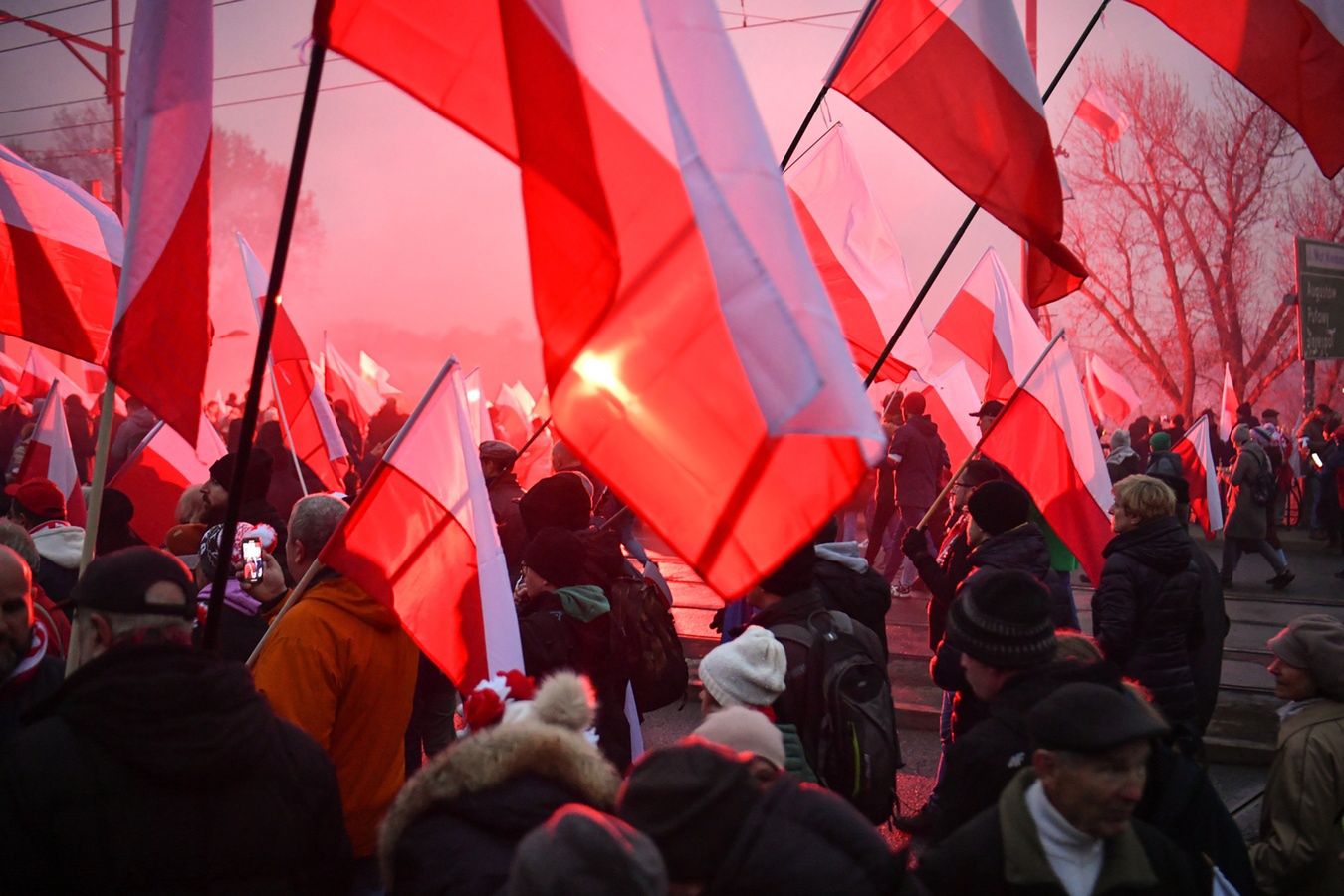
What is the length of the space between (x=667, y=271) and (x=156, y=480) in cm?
539

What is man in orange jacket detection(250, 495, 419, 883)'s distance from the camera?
11.9ft

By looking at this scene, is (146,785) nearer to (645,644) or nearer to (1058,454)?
(645,644)

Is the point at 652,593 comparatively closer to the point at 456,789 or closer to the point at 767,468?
the point at 767,468

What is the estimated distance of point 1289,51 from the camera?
16.9 feet

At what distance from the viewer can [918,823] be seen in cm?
604

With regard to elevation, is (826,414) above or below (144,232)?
below

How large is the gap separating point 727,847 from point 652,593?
271cm

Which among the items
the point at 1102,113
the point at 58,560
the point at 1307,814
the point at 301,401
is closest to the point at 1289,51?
the point at 1307,814

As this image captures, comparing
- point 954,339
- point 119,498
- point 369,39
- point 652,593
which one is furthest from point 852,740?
point 954,339

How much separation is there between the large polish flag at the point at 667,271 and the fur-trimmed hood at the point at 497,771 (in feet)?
1.69

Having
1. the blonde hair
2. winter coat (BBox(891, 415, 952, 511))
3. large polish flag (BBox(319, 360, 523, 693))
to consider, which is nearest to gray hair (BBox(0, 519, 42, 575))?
large polish flag (BBox(319, 360, 523, 693))

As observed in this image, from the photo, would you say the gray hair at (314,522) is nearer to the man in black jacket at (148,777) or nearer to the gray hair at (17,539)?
the gray hair at (17,539)

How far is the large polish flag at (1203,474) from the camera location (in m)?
13.0

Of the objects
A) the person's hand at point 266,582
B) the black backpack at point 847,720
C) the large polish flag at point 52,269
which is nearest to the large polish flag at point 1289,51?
the black backpack at point 847,720
